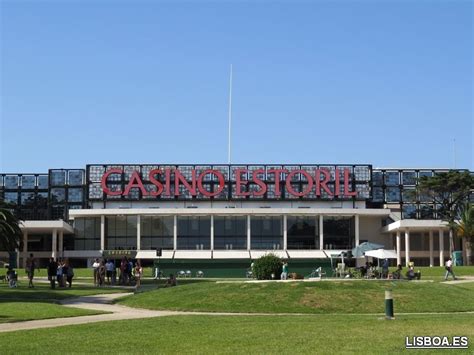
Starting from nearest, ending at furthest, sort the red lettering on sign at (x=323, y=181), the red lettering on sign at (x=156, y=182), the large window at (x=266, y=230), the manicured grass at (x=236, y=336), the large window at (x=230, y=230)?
the manicured grass at (x=236, y=336)
the large window at (x=230, y=230)
the large window at (x=266, y=230)
the red lettering on sign at (x=156, y=182)
the red lettering on sign at (x=323, y=181)

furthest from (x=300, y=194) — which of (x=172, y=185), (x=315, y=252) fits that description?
(x=172, y=185)

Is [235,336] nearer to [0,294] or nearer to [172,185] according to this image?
[0,294]

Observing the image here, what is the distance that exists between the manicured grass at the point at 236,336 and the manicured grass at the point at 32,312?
342 cm

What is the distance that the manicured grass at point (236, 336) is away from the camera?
1551cm

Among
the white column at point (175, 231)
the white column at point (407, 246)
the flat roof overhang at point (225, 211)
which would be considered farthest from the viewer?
the white column at point (175, 231)

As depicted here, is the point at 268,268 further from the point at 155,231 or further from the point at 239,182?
the point at 239,182

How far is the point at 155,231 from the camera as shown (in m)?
100

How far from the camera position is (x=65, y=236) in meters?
107

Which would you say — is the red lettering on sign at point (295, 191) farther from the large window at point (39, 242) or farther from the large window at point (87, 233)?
the large window at point (39, 242)

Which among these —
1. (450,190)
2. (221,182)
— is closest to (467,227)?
(450,190)

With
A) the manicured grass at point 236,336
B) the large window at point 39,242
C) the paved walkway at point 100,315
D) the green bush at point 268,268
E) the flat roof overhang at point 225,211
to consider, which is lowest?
the paved walkway at point 100,315

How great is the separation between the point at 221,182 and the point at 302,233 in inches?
518

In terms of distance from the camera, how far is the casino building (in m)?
98.4
